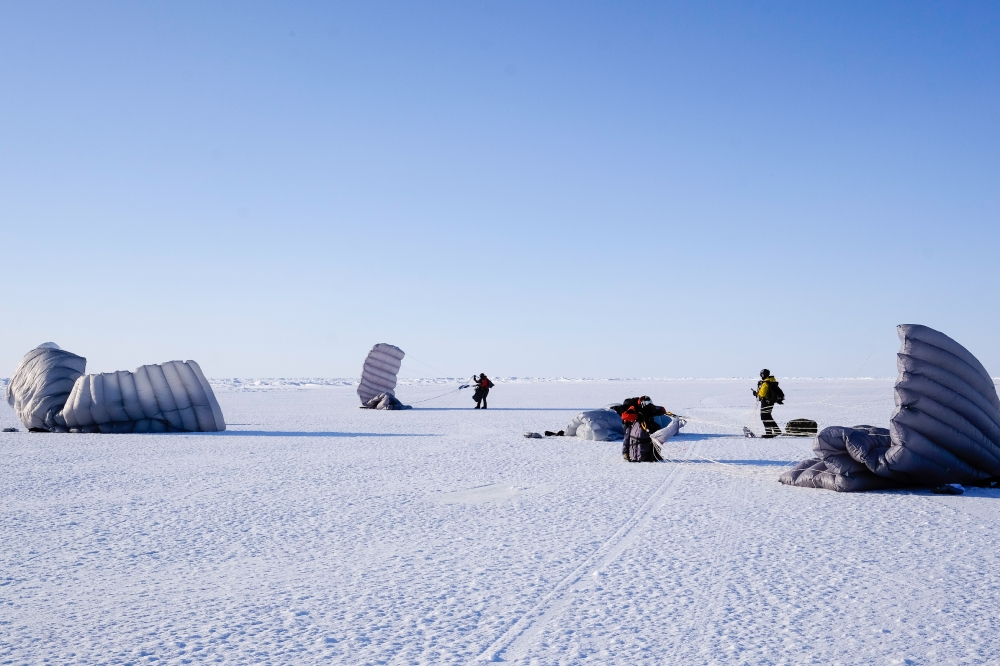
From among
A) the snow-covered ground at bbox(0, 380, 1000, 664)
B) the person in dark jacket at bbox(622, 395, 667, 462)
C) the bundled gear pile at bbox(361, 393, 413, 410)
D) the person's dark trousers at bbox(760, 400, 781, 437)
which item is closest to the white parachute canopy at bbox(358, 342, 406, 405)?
the bundled gear pile at bbox(361, 393, 413, 410)

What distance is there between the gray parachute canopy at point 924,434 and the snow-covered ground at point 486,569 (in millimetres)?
332

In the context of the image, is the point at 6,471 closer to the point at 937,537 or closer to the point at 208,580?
the point at 208,580

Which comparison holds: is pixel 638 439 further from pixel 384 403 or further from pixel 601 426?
Result: pixel 384 403

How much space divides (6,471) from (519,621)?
937 cm

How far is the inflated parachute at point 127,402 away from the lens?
55.4 feet

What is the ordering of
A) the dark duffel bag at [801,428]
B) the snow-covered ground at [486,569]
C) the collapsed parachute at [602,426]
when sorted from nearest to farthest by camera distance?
the snow-covered ground at [486,569] < the collapsed parachute at [602,426] < the dark duffel bag at [801,428]

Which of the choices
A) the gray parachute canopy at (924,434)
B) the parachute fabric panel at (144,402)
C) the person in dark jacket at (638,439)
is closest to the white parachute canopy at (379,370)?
the parachute fabric panel at (144,402)

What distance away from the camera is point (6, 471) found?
33.6ft

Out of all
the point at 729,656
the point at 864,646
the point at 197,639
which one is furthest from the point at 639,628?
the point at 197,639

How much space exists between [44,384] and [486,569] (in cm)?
1687

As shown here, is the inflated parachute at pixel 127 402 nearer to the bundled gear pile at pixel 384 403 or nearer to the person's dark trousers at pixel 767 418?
the bundled gear pile at pixel 384 403

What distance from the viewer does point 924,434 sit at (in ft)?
26.9

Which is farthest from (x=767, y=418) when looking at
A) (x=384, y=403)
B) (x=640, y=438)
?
(x=384, y=403)

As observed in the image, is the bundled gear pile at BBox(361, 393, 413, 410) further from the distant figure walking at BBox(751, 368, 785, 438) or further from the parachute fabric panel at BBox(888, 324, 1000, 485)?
the parachute fabric panel at BBox(888, 324, 1000, 485)
